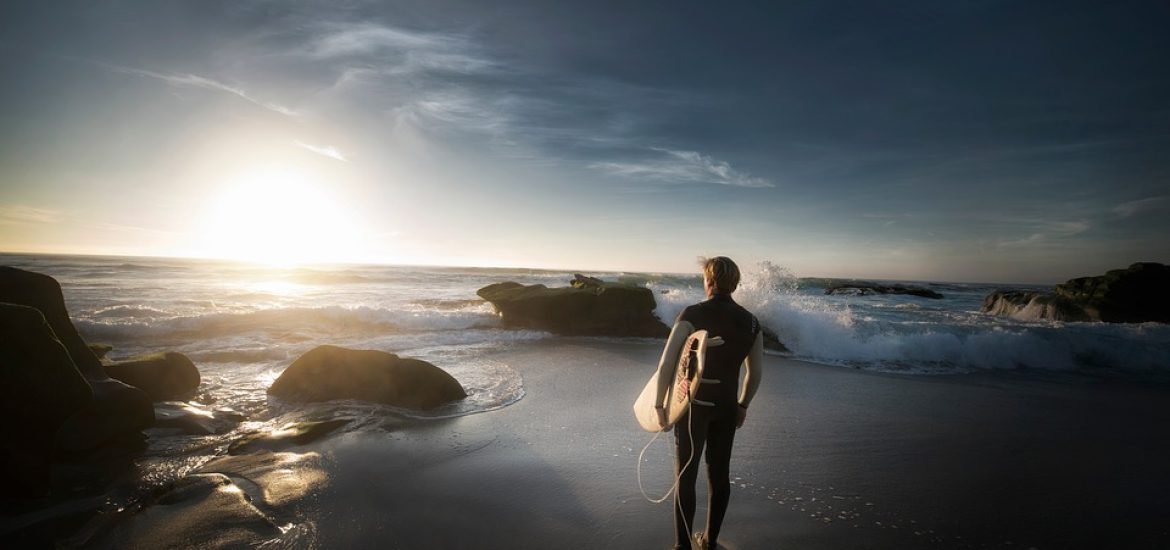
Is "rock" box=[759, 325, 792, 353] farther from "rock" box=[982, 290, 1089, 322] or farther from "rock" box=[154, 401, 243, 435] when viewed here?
"rock" box=[982, 290, 1089, 322]

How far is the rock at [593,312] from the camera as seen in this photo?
57.8ft

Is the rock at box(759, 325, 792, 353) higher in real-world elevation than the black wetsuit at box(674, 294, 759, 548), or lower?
lower

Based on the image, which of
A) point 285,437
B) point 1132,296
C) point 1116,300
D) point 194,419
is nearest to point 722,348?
point 285,437

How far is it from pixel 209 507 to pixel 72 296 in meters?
28.5

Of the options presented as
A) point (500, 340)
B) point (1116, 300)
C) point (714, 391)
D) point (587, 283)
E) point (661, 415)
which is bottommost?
point (500, 340)

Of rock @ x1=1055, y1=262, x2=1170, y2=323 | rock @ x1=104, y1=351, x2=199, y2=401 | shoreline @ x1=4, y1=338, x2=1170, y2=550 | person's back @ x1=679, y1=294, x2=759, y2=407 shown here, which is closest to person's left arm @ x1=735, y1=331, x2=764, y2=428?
person's back @ x1=679, y1=294, x2=759, y2=407

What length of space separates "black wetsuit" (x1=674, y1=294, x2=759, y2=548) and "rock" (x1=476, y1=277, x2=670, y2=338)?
13.9 meters

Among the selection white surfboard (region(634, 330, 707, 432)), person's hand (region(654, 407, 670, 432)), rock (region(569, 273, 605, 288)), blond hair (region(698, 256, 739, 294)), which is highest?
blond hair (region(698, 256, 739, 294))

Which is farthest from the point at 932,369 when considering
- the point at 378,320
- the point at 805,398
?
the point at 378,320

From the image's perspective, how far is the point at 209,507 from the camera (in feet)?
13.6

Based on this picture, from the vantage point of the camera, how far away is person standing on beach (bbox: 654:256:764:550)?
3.40 m

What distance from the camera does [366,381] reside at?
7812 millimetres

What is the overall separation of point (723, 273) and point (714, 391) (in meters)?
0.89

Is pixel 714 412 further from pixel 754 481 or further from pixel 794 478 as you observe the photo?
pixel 794 478
